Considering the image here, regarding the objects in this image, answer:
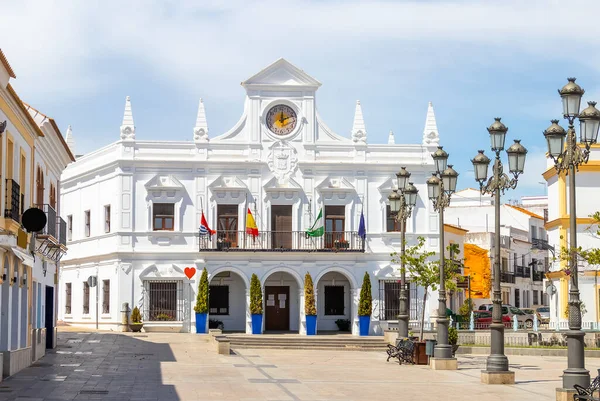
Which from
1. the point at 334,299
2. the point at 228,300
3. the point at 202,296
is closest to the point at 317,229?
the point at 334,299

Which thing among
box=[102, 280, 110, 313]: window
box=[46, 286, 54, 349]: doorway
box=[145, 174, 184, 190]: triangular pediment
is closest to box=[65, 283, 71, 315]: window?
box=[102, 280, 110, 313]: window

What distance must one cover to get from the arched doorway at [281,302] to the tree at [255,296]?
1.69 metres

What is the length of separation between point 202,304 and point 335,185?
827 centimetres

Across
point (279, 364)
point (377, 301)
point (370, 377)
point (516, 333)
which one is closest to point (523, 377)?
point (370, 377)

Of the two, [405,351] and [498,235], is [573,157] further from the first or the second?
[405,351]

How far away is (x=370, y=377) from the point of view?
25297mm

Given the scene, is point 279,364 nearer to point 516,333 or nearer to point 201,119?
point 516,333

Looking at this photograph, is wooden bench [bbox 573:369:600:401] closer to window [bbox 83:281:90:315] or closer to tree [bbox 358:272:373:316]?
tree [bbox 358:272:373:316]

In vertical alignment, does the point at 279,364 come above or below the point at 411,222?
below

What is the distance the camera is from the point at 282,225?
46469mm

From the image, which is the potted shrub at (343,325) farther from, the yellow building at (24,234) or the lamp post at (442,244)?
the lamp post at (442,244)

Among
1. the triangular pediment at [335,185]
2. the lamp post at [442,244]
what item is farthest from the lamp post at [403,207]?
the triangular pediment at [335,185]

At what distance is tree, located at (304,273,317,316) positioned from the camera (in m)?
45.0

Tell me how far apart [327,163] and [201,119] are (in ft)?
20.2
